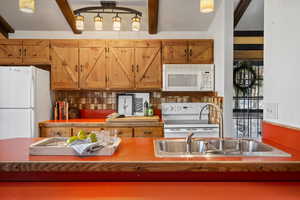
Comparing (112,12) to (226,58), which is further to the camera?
(112,12)

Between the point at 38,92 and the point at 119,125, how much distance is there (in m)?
1.24

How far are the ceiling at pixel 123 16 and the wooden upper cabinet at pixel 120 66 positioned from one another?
442 millimetres

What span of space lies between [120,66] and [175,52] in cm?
91

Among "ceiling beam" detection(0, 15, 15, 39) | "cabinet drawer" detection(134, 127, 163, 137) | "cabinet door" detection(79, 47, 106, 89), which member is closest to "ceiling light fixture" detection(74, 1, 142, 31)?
"cabinet door" detection(79, 47, 106, 89)

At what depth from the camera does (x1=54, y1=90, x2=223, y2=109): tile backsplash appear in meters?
3.72

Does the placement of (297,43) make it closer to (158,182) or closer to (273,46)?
(273,46)

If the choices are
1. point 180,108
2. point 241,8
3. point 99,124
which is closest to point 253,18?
point 241,8

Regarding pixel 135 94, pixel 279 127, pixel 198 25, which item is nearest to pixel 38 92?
pixel 135 94

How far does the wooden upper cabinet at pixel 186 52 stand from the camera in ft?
11.1

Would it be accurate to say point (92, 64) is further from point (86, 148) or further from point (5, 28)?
point (86, 148)

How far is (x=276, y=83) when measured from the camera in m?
1.62

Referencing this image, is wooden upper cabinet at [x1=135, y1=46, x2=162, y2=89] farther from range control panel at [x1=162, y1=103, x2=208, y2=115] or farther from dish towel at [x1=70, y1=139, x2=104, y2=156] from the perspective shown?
dish towel at [x1=70, y1=139, x2=104, y2=156]

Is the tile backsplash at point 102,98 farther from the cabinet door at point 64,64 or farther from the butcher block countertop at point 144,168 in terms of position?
the butcher block countertop at point 144,168

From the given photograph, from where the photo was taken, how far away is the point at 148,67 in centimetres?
342
